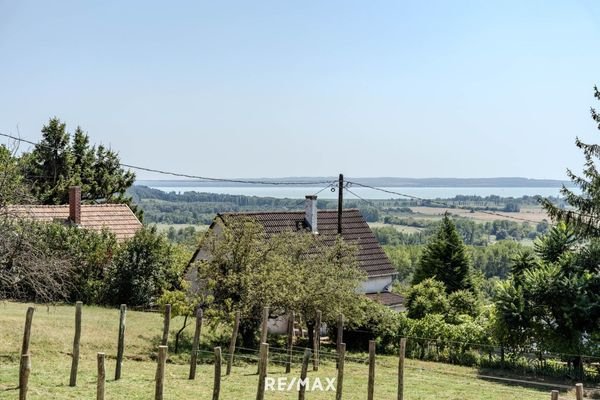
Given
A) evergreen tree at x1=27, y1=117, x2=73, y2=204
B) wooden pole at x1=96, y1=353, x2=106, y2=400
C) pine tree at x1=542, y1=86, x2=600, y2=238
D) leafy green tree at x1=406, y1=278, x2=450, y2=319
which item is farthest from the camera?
evergreen tree at x1=27, y1=117, x2=73, y2=204

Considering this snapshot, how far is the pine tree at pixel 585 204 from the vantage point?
27469mm

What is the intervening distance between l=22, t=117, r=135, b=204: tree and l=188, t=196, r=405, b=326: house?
59.4ft

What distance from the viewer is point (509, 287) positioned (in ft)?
86.4

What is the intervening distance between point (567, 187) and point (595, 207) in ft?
6.01

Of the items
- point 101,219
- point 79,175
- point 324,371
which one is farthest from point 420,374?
point 79,175

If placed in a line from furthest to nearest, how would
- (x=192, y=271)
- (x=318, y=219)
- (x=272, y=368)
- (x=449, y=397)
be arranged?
(x=318, y=219) < (x=192, y=271) < (x=272, y=368) < (x=449, y=397)

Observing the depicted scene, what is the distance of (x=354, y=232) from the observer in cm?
3853

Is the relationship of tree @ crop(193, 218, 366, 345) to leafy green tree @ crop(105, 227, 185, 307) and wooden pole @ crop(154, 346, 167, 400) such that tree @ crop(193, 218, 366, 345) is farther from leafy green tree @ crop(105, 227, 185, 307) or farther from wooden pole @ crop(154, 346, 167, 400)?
wooden pole @ crop(154, 346, 167, 400)

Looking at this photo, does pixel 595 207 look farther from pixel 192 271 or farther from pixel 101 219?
pixel 101 219

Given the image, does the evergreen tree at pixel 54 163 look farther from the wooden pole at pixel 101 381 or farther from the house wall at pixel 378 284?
the wooden pole at pixel 101 381

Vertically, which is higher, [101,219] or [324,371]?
[101,219]

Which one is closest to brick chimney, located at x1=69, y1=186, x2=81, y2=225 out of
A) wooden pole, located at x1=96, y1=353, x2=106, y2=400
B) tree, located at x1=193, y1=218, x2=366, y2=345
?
tree, located at x1=193, y1=218, x2=366, y2=345

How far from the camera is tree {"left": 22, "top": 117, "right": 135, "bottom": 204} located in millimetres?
49844

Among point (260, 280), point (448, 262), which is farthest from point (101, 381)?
point (448, 262)
